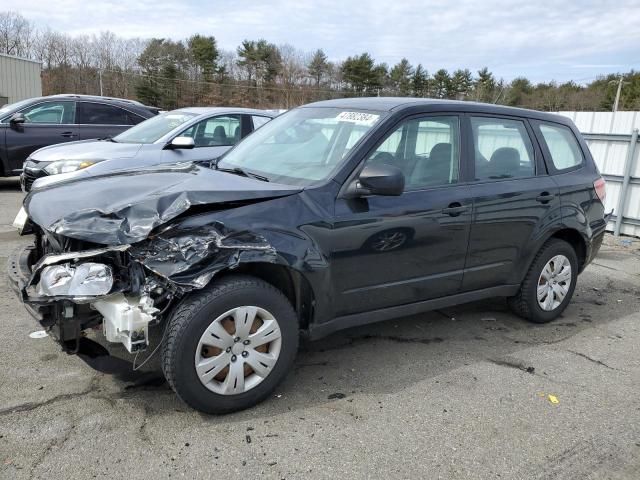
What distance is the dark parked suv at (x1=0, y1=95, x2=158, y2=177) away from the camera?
10016 millimetres

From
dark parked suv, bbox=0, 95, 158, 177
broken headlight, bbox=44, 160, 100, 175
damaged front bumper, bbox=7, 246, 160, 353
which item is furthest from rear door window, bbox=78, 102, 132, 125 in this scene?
damaged front bumper, bbox=7, 246, 160, 353

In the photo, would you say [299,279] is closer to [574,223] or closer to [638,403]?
[638,403]

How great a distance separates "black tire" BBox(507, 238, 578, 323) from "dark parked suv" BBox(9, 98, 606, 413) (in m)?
0.01

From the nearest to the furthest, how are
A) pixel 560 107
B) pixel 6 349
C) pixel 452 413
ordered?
pixel 452 413, pixel 6 349, pixel 560 107

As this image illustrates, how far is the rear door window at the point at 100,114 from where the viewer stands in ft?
34.4

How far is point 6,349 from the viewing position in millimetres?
3766

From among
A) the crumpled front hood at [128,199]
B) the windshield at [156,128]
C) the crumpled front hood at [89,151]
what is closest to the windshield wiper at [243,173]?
the crumpled front hood at [128,199]

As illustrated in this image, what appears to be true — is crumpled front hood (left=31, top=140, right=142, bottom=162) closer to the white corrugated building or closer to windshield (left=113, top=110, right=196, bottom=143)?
windshield (left=113, top=110, right=196, bottom=143)

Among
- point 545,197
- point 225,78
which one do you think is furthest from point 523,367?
point 225,78

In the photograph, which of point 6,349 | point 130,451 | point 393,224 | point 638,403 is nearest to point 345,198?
point 393,224

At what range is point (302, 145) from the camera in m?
3.89

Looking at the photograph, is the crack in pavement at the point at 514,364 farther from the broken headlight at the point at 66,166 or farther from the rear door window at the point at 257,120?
the rear door window at the point at 257,120

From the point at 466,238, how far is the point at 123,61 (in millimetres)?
57683

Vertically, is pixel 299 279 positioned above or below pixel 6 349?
above
